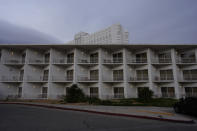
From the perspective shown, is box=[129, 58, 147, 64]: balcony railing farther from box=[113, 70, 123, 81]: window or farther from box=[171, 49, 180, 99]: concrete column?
box=[171, 49, 180, 99]: concrete column

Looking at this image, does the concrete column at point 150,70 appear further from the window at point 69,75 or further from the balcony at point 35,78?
the balcony at point 35,78

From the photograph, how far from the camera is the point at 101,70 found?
22219mm

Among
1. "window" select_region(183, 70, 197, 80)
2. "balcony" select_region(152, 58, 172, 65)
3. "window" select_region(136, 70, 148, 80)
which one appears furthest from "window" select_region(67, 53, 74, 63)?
"window" select_region(183, 70, 197, 80)

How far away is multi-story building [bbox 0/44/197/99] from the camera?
21906mm

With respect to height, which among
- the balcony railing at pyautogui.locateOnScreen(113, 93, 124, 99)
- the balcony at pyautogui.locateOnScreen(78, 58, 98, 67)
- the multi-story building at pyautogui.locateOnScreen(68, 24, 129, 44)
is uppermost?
the multi-story building at pyautogui.locateOnScreen(68, 24, 129, 44)

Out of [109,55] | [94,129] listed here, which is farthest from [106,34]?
[94,129]

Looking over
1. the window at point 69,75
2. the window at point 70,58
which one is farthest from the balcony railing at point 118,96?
the window at point 70,58

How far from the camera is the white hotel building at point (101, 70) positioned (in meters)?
21.9

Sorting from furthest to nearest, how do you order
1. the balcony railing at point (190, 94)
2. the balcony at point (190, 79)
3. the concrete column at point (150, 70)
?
the balcony railing at point (190, 94)
the concrete column at point (150, 70)
the balcony at point (190, 79)

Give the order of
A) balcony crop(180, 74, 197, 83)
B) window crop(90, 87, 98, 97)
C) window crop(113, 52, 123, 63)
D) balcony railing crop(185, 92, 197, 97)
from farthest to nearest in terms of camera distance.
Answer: window crop(113, 52, 123, 63)
window crop(90, 87, 98, 97)
balcony railing crop(185, 92, 197, 97)
balcony crop(180, 74, 197, 83)

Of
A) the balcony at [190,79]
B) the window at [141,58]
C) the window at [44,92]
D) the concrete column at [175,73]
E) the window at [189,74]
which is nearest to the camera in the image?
the concrete column at [175,73]

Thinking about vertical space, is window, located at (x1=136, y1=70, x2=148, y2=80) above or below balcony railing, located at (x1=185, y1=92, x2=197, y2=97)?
above

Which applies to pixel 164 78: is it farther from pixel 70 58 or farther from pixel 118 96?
pixel 70 58

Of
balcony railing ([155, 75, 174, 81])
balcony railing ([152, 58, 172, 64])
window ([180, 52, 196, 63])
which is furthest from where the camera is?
balcony railing ([152, 58, 172, 64])
